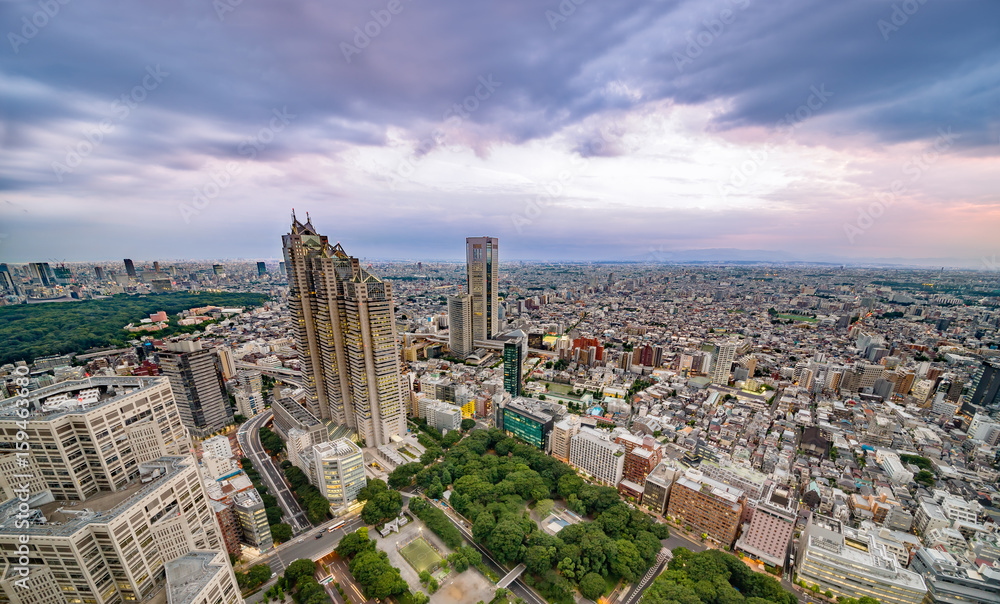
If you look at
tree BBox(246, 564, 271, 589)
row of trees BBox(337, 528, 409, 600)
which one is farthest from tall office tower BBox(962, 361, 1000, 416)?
tree BBox(246, 564, 271, 589)

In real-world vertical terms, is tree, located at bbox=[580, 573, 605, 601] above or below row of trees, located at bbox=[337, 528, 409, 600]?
below

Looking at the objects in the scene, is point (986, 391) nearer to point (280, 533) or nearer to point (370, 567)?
point (370, 567)

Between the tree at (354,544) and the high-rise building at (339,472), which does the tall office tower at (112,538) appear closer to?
the tree at (354,544)

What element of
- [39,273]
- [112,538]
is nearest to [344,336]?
[112,538]

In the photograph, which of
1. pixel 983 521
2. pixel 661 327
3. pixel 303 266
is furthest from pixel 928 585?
pixel 661 327

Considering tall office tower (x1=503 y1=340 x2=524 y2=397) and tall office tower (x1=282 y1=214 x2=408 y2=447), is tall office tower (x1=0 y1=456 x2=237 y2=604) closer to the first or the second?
tall office tower (x1=282 y1=214 x2=408 y2=447)
